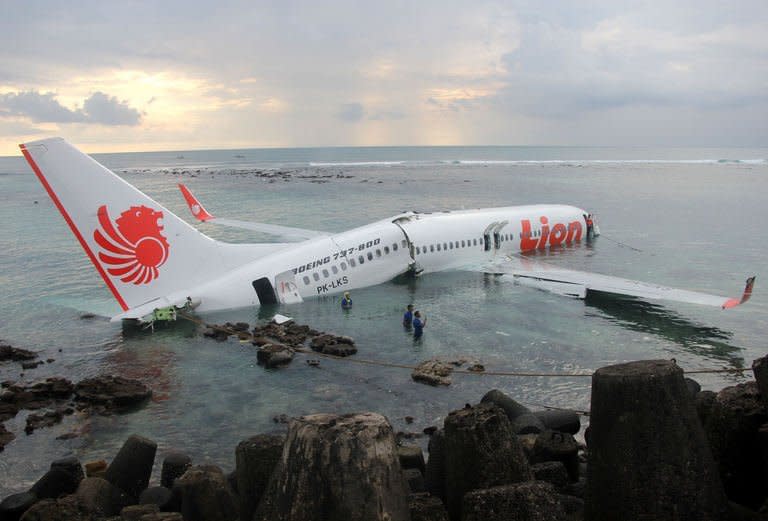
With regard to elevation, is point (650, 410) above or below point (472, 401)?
above

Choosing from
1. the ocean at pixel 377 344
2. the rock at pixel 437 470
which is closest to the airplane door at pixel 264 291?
the ocean at pixel 377 344

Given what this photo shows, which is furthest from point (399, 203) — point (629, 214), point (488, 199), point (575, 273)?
point (575, 273)

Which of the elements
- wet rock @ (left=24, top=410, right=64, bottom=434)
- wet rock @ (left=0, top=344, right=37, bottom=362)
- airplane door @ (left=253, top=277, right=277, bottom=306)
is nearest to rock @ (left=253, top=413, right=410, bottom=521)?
wet rock @ (left=24, top=410, right=64, bottom=434)

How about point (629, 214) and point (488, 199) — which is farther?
Answer: point (488, 199)

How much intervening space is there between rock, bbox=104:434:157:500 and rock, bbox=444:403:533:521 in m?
6.62

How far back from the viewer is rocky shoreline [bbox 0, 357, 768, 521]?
259 inches

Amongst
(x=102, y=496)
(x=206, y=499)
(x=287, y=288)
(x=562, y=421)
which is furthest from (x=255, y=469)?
(x=287, y=288)

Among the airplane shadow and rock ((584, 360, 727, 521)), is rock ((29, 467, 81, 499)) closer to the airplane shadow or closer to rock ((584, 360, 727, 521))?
rock ((584, 360, 727, 521))

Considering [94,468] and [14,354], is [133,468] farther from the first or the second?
[14,354]

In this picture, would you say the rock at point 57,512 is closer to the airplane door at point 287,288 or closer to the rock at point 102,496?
the rock at point 102,496

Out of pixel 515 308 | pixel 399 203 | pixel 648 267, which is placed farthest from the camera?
pixel 399 203

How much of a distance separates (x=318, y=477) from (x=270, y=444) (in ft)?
9.41

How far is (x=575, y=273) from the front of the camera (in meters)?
30.9

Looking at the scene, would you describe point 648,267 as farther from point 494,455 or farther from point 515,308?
point 494,455
